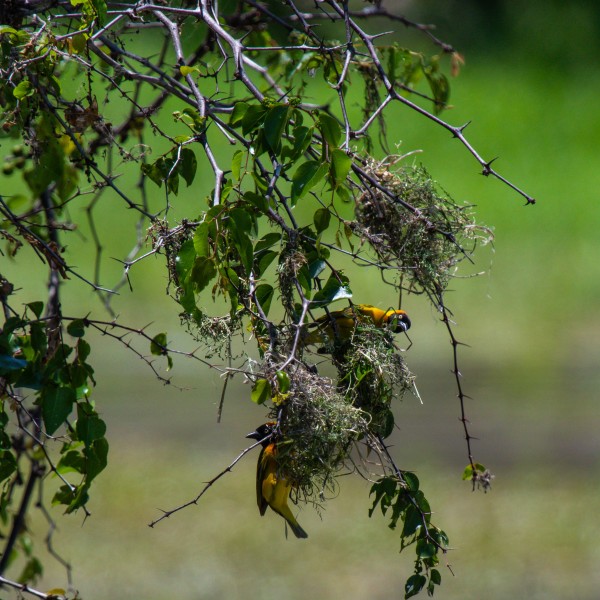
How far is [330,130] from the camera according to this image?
2.02 m

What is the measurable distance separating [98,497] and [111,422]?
104 centimetres

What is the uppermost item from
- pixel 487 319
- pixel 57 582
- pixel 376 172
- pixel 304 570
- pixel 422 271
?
pixel 487 319

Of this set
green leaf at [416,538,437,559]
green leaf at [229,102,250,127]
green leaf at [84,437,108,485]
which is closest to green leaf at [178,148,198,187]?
green leaf at [229,102,250,127]

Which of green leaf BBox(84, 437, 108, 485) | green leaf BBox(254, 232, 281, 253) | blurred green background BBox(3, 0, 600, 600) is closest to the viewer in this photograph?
green leaf BBox(254, 232, 281, 253)

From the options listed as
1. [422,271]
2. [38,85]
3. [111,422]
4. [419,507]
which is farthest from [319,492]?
[111,422]

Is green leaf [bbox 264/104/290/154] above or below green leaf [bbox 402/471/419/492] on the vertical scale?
above

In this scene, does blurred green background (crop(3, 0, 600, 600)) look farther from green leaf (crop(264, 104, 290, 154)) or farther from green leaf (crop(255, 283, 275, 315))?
green leaf (crop(264, 104, 290, 154))

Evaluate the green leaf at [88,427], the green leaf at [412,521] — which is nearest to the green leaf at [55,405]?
the green leaf at [88,427]

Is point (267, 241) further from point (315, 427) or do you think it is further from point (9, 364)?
point (9, 364)

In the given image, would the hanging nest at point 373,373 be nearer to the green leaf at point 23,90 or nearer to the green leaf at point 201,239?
the green leaf at point 201,239

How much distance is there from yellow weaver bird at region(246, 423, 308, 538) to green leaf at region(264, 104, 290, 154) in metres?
0.59

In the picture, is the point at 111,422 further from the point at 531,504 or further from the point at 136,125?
the point at 136,125

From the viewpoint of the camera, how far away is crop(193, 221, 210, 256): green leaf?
76.5 inches

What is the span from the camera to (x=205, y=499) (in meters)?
7.58
